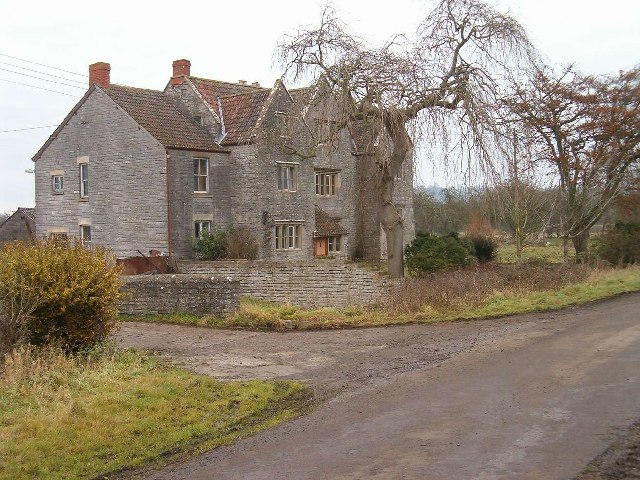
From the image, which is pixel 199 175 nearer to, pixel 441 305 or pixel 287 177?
pixel 287 177

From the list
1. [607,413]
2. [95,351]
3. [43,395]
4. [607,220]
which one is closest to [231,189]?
[607,220]

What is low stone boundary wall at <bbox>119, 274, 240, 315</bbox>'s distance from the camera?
68.6 feet

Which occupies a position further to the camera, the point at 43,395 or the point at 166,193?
the point at 166,193

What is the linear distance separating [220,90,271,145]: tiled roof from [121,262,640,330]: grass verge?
1635 cm

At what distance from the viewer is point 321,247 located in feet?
139

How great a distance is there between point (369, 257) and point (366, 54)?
2108 cm

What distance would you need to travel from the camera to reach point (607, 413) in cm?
888

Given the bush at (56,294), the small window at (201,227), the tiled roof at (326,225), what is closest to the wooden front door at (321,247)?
the tiled roof at (326,225)

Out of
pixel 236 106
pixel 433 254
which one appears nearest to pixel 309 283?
pixel 433 254

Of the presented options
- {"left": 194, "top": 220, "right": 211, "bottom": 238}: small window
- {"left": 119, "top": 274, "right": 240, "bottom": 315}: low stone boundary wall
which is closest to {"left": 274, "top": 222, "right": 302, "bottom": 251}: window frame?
{"left": 194, "top": 220, "right": 211, "bottom": 238}: small window

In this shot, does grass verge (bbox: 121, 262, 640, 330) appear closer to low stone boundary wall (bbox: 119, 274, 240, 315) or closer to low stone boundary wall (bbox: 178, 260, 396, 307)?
low stone boundary wall (bbox: 119, 274, 240, 315)

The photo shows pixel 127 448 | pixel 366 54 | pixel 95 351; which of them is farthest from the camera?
pixel 366 54

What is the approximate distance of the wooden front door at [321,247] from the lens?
41.7 m

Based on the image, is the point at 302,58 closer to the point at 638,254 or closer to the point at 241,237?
the point at 241,237
